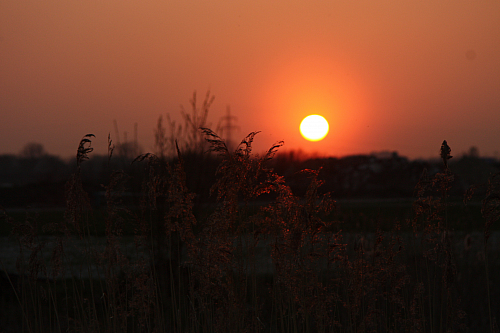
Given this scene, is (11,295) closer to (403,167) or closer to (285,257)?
(285,257)

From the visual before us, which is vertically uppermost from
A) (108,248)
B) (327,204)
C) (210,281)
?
(327,204)

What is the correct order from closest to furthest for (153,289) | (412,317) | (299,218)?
(299,218) → (153,289) → (412,317)

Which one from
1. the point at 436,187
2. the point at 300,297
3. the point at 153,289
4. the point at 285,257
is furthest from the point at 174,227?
the point at 436,187

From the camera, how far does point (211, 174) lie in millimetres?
5121

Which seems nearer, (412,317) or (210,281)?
(210,281)

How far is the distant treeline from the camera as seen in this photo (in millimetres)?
5055

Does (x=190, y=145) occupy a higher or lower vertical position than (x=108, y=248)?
higher

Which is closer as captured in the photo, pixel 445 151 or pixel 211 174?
pixel 445 151

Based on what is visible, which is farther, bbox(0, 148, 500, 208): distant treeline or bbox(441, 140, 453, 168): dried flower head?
bbox(0, 148, 500, 208): distant treeline

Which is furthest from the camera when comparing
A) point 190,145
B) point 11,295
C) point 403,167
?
point 403,167

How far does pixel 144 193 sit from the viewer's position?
2.51 metres

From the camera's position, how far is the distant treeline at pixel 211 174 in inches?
199

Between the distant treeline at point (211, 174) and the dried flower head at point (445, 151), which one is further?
the distant treeline at point (211, 174)

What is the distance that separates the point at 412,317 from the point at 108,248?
2.06 m
